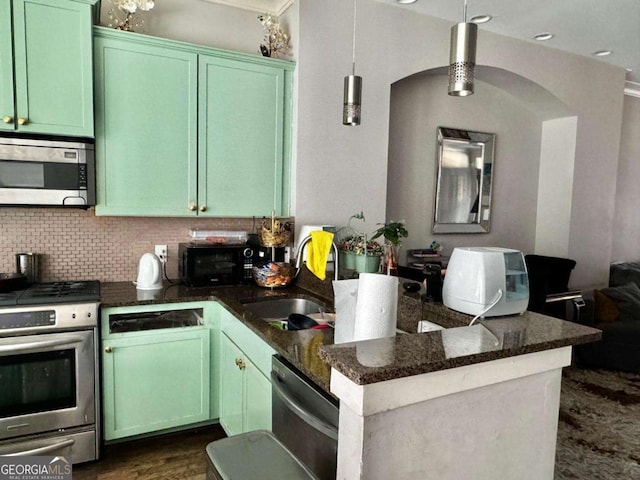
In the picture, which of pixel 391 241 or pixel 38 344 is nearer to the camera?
pixel 38 344

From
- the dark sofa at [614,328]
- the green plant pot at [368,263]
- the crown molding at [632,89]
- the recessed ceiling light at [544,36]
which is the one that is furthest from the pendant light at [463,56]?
the crown molding at [632,89]

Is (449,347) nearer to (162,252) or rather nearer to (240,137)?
(240,137)

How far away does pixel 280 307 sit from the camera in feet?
9.05

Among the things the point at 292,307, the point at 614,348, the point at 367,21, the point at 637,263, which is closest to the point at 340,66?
the point at 367,21

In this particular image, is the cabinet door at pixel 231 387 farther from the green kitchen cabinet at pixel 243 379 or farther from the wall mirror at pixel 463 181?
the wall mirror at pixel 463 181

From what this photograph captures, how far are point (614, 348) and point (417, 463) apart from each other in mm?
3511

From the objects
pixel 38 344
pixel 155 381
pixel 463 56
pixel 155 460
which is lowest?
pixel 155 460

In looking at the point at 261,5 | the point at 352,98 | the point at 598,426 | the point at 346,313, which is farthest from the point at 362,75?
the point at 598,426

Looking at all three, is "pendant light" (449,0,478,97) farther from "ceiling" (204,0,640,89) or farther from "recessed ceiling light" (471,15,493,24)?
"recessed ceiling light" (471,15,493,24)

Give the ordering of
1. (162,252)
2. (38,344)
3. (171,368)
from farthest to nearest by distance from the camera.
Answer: (162,252) → (171,368) → (38,344)

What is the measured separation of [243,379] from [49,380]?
3.22ft

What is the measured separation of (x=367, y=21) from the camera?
10.5 ft

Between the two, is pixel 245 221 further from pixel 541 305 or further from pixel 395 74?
pixel 541 305

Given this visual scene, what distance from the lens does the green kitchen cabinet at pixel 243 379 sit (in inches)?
77.3
